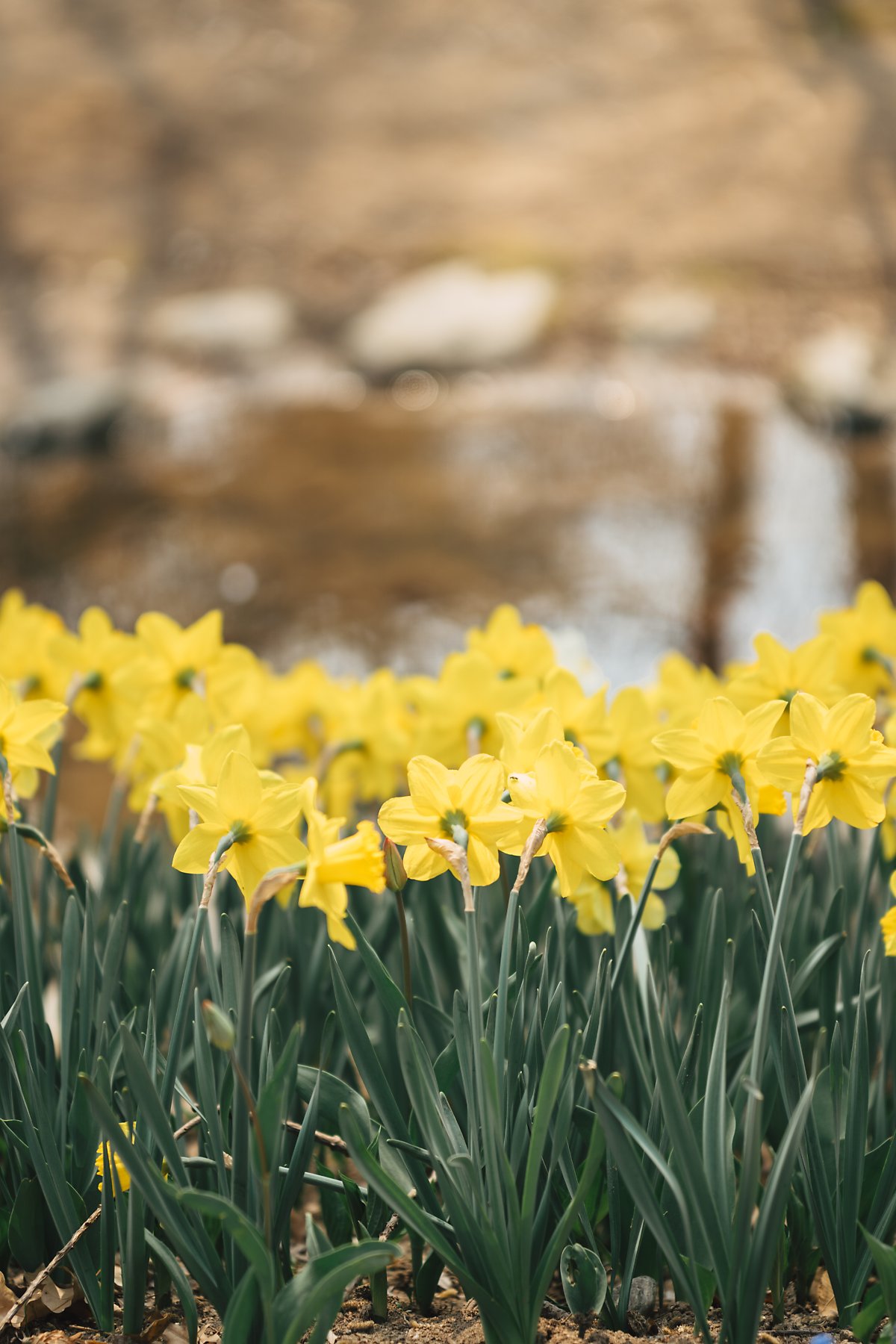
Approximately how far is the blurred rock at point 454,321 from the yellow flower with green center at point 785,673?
3659mm

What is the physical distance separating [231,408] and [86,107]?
294 cm

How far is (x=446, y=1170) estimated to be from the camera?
0.88 meters

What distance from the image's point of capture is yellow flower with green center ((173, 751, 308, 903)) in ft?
2.98

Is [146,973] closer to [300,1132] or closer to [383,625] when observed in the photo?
[300,1132]

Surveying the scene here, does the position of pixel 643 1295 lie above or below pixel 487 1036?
below

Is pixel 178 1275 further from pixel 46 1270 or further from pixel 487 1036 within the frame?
pixel 487 1036

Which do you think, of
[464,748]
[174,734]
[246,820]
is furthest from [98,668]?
[246,820]

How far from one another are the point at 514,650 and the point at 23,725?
0.66m

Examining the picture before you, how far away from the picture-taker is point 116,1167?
3.37 feet

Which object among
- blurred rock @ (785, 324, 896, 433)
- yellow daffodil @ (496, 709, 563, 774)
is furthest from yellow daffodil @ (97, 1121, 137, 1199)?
blurred rock @ (785, 324, 896, 433)

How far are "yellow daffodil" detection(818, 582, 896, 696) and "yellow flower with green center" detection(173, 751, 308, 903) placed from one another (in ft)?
3.02

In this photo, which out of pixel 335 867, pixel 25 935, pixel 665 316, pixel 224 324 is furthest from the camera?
pixel 224 324

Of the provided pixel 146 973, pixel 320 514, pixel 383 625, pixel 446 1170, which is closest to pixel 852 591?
pixel 383 625

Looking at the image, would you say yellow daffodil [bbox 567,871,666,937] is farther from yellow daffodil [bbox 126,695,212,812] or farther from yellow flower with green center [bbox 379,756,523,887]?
yellow daffodil [bbox 126,695,212,812]
